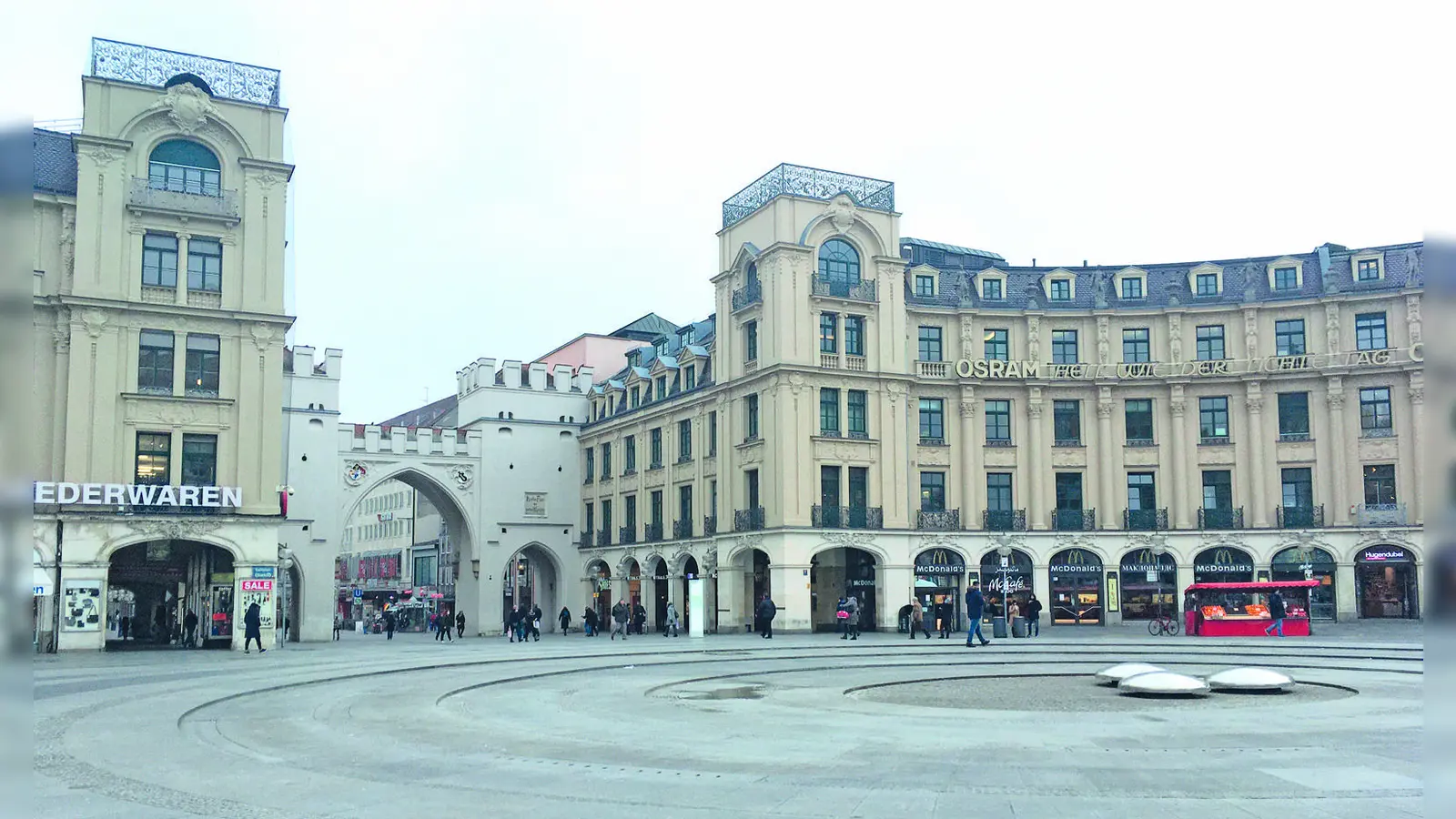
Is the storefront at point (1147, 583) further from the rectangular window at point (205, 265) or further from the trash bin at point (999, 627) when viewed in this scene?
the rectangular window at point (205, 265)

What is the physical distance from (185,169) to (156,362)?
7.20 meters

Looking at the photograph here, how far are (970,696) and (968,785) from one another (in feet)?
33.8

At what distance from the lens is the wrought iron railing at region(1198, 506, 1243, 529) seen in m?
Answer: 58.2

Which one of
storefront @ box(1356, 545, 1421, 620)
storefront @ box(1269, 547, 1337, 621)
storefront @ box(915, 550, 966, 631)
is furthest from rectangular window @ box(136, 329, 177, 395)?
storefront @ box(1356, 545, 1421, 620)

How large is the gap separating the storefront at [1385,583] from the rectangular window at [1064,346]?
50.8ft

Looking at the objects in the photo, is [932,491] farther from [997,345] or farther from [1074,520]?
[997,345]

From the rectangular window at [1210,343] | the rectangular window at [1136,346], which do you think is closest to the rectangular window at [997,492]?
the rectangular window at [1136,346]

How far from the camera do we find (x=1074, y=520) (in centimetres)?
5966

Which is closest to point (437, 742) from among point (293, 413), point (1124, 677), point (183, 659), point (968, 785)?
point (968, 785)

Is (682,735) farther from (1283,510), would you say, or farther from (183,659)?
(1283,510)

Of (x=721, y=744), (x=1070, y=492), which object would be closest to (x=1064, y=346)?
(x=1070, y=492)

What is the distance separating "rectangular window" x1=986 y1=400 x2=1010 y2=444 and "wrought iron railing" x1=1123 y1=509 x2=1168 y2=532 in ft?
21.9

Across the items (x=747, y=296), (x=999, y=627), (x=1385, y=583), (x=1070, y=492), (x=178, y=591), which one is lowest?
(x=999, y=627)

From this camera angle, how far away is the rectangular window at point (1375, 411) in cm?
5666
